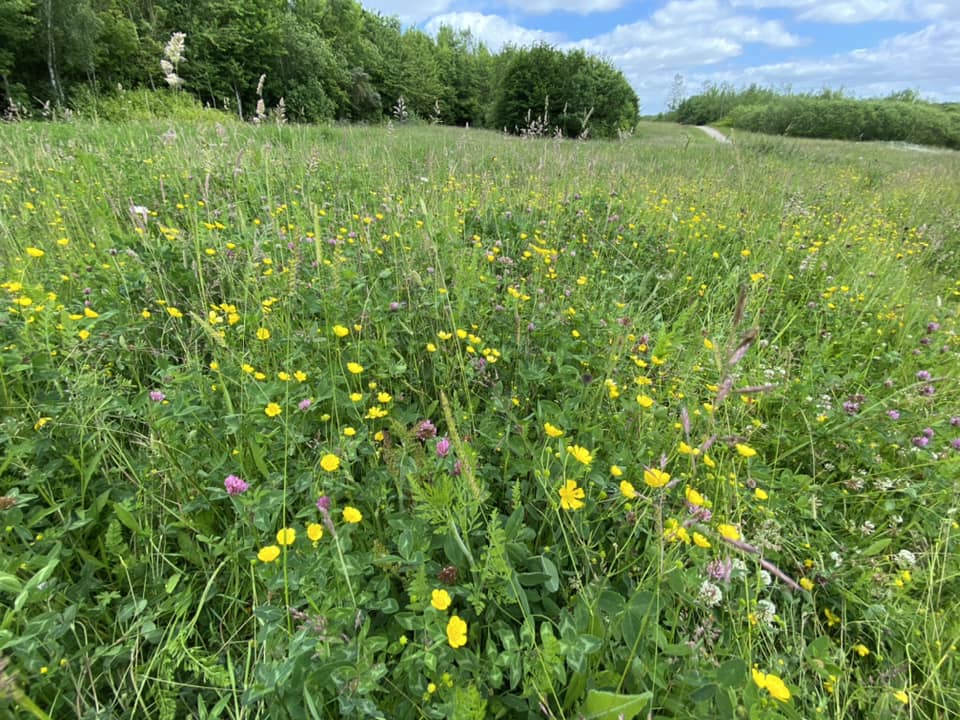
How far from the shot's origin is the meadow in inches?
39.1

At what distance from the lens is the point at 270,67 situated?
29.7m

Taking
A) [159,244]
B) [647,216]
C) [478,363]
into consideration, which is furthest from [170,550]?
[647,216]

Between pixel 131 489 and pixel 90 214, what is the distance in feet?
7.98

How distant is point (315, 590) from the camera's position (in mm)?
1063

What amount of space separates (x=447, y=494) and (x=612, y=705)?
1.79 ft

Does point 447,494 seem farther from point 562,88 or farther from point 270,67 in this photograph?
point 270,67

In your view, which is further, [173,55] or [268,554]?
[173,55]

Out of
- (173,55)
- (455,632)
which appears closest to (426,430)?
(455,632)

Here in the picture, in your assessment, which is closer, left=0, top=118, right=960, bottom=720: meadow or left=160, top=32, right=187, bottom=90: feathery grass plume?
left=0, top=118, right=960, bottom=720: meadow

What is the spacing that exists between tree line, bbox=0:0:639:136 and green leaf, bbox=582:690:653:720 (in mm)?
4751

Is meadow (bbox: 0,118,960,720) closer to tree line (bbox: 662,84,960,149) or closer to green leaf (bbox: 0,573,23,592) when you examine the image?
green leaf (bbox: 0,573,23,592)

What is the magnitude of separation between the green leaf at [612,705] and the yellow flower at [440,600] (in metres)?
0.34

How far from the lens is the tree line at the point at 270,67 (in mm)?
19297

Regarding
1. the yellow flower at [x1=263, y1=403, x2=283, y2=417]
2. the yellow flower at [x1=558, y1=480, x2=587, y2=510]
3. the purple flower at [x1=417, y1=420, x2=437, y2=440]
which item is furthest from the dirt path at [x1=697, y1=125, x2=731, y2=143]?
the yellow flower at [x1=263, y1=403, x2=283, y2=417]
